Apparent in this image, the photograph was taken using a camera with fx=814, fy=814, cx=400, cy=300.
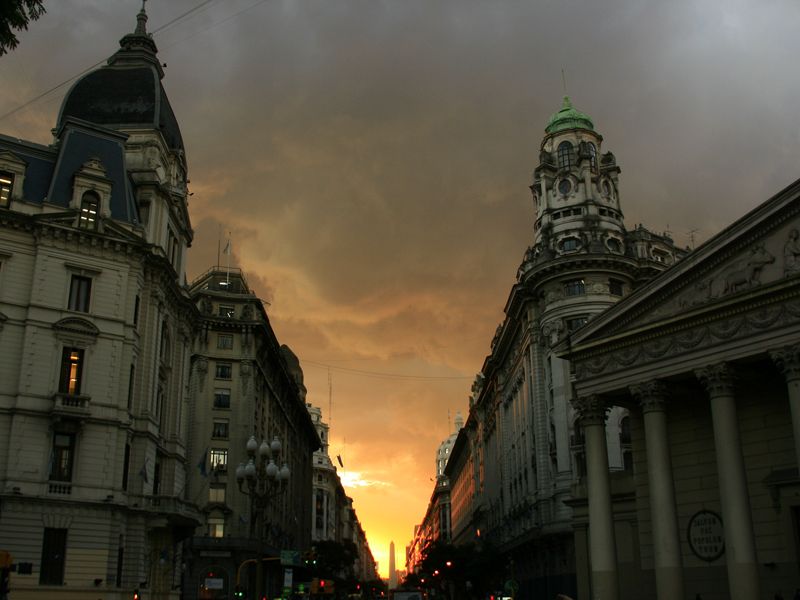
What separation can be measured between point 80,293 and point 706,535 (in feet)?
120

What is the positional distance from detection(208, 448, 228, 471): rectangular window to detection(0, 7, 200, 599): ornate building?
1700 cm

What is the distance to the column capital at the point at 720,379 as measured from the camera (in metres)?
30.7

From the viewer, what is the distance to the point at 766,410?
3272 centimetres

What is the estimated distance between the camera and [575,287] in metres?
64.4

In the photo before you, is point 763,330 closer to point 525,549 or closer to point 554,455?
point 554,455

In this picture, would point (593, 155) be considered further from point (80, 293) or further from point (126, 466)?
point (126, 466)

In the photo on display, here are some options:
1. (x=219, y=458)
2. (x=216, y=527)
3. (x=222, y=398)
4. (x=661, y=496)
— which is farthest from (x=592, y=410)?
(x=222, y=398)

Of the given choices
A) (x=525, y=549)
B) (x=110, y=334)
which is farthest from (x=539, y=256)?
(x=110, y=334)

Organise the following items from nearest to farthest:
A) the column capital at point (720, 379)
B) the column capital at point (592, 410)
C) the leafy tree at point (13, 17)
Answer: the leafy tree at point (13, 17)
the column capital at point (720, 379)
the column capital at point (592, 410)

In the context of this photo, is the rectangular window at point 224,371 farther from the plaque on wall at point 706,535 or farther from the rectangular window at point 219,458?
the plaque on wall at point 706,535

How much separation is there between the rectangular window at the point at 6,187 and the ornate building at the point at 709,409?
109 ft

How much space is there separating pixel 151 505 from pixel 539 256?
37729mm

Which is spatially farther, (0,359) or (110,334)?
(110,334)

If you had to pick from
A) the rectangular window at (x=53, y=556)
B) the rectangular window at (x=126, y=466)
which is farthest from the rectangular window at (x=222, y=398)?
the rectangular window at (x=53, y=556)
